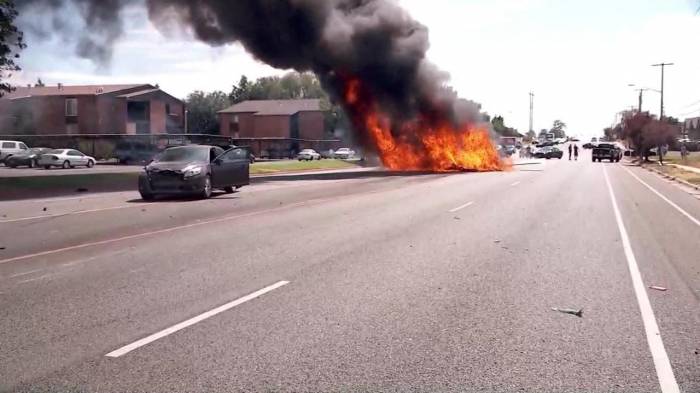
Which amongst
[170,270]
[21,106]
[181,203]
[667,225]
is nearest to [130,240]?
[170,270]

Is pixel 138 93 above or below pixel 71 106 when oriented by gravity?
above

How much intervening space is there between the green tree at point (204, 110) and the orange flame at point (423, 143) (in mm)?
56213

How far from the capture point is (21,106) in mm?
53969

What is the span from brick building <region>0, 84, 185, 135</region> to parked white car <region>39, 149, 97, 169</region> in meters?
15.3

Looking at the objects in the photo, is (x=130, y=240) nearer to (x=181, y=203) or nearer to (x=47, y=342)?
(x=47, y=342)

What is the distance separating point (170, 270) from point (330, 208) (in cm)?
814

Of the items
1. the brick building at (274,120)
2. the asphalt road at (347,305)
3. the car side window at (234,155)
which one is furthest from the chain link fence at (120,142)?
the asphalt road at (347,305)

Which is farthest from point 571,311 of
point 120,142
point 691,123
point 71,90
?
point 691,123

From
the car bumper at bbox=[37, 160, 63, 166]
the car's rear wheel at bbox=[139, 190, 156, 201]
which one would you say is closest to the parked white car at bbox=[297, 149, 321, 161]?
the car bumper at bbox=[37, 160, 63, 166]

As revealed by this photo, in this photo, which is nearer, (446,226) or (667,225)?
(446,226)

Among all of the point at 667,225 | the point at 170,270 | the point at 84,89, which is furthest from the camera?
the point at 84,89

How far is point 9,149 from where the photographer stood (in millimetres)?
42750

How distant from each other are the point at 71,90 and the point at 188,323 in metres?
60.0

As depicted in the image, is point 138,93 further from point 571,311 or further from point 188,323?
point 571,311
